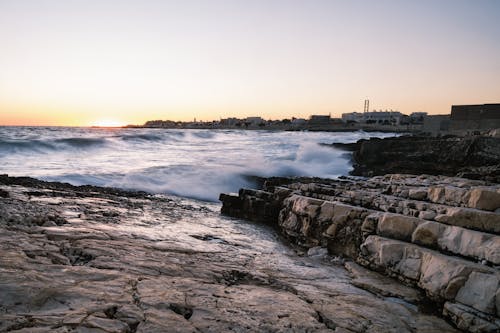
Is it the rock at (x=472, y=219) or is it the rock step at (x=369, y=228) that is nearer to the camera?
the rock step at (x=369, y=228)

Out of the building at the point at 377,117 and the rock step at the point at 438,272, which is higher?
the building at the point at 377,117

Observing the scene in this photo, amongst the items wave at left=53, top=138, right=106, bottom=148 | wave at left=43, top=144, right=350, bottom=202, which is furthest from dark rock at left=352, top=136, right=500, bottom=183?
wave at left=53, top=138, right=106, bottom=148

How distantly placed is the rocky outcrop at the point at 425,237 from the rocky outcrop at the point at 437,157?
4.40m

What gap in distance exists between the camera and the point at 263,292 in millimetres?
3752

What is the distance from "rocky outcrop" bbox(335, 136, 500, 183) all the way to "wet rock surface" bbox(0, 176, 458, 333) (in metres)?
6.25

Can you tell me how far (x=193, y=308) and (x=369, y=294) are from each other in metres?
2.09

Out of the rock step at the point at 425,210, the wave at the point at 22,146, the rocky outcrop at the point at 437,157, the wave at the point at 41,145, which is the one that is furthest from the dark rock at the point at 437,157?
the wave at the point at 22,146

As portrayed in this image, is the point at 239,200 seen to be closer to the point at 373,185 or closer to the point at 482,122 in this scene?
the point at 373,185

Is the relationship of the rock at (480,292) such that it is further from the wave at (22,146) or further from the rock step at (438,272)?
the wave at (22,146)

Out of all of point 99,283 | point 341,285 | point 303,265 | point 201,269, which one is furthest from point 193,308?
point 303,265

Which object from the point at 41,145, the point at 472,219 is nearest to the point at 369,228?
the point at 472,219

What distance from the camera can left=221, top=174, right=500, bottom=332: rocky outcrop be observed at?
343 centimetres

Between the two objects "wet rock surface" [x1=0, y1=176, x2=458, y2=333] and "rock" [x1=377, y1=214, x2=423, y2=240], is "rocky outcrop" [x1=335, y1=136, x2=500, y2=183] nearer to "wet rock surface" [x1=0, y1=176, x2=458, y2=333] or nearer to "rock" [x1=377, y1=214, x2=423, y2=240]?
"rock" [x1=377, y1=214, x2=423, y2=240]

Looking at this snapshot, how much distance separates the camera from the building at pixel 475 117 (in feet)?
85.8
